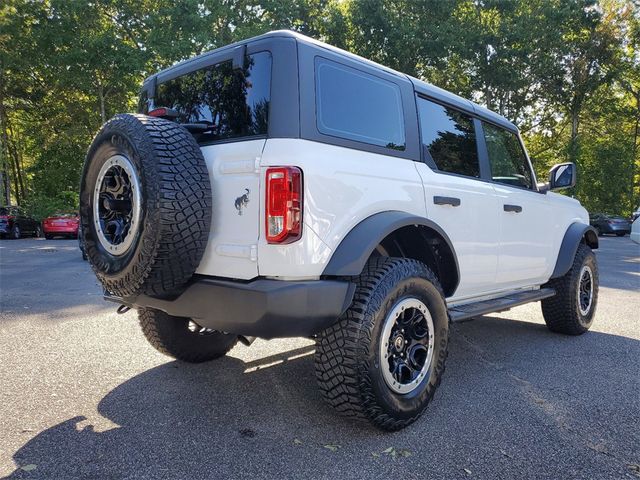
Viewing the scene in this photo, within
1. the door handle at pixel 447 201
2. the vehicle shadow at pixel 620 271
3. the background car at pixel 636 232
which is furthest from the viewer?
the vehicle shadow at pixel 620 271

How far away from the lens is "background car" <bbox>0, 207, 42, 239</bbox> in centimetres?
2252

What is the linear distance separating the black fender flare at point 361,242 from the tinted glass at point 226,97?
73 cm

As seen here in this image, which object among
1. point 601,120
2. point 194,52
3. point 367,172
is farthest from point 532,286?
point 601,120

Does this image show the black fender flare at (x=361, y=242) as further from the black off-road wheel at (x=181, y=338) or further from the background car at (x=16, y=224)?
the background car at (x=16, y=224)

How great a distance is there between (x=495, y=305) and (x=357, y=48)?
21547 mm

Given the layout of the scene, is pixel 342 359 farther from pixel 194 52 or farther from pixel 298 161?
pixel 194 52

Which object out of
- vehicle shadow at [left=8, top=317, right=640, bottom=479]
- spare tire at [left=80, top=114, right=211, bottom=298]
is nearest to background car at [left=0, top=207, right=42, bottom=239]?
vehicle shadow at [left=8, top=317, right=640, bottom=479]

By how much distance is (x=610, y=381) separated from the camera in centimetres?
373

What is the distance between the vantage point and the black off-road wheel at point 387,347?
2656mm

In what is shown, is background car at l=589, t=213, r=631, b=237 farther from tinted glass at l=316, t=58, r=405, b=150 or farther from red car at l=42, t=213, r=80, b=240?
tinted glass at l=316, t=58, r=405, b=150

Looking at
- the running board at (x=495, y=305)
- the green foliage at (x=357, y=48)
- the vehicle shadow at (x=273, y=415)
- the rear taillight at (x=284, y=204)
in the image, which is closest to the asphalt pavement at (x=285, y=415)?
the vehicle shadow at (x=273, y=415)

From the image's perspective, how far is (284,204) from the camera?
2.49 metres

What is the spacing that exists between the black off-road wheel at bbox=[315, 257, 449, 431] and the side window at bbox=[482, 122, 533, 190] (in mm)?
1730

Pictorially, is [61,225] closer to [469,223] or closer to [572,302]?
[572,302]
